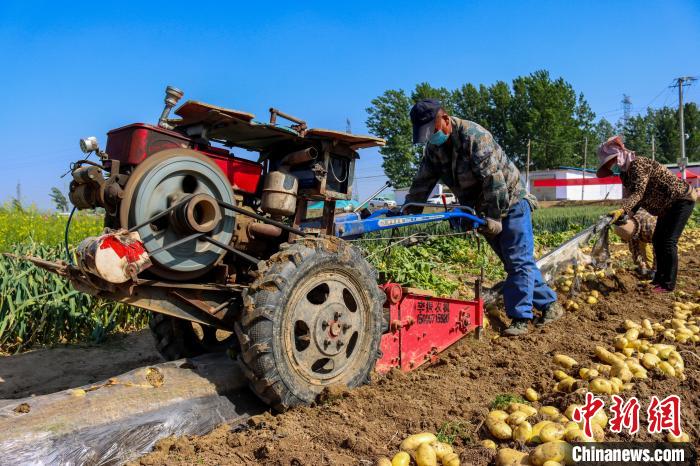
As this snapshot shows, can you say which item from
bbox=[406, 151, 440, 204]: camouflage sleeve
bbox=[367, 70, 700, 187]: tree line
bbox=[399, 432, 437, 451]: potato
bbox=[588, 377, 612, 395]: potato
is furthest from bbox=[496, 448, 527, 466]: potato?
bbox=[367, 70, 700, 187]: tree line

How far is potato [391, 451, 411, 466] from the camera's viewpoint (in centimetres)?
239

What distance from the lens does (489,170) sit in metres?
4.50

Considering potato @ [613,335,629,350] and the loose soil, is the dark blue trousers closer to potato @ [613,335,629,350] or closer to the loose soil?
potato @ [613,335,629,350]

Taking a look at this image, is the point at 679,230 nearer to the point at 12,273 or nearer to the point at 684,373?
the point at 684,373

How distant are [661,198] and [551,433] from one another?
4.87 m

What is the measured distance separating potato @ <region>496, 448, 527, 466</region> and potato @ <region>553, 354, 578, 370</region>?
163 centimetres

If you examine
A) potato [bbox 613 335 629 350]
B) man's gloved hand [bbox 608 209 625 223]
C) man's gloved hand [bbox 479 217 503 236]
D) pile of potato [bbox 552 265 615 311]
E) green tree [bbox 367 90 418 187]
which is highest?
green tree [bbox 367 90 418 187]

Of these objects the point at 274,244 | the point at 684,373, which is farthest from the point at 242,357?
the point at 684,373

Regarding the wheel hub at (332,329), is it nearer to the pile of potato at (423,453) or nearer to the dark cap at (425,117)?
the pile of potato at (423,453)

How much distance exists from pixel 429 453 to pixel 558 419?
928mm

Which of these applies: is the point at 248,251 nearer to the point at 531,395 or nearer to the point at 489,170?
the point at 531,395

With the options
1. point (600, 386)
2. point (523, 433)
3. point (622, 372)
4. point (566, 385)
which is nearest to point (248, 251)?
point (523, 433)

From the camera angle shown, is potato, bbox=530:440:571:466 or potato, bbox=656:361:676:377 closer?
potato, bbox=530:440:571:466

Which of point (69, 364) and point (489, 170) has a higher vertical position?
point (489, 170)
